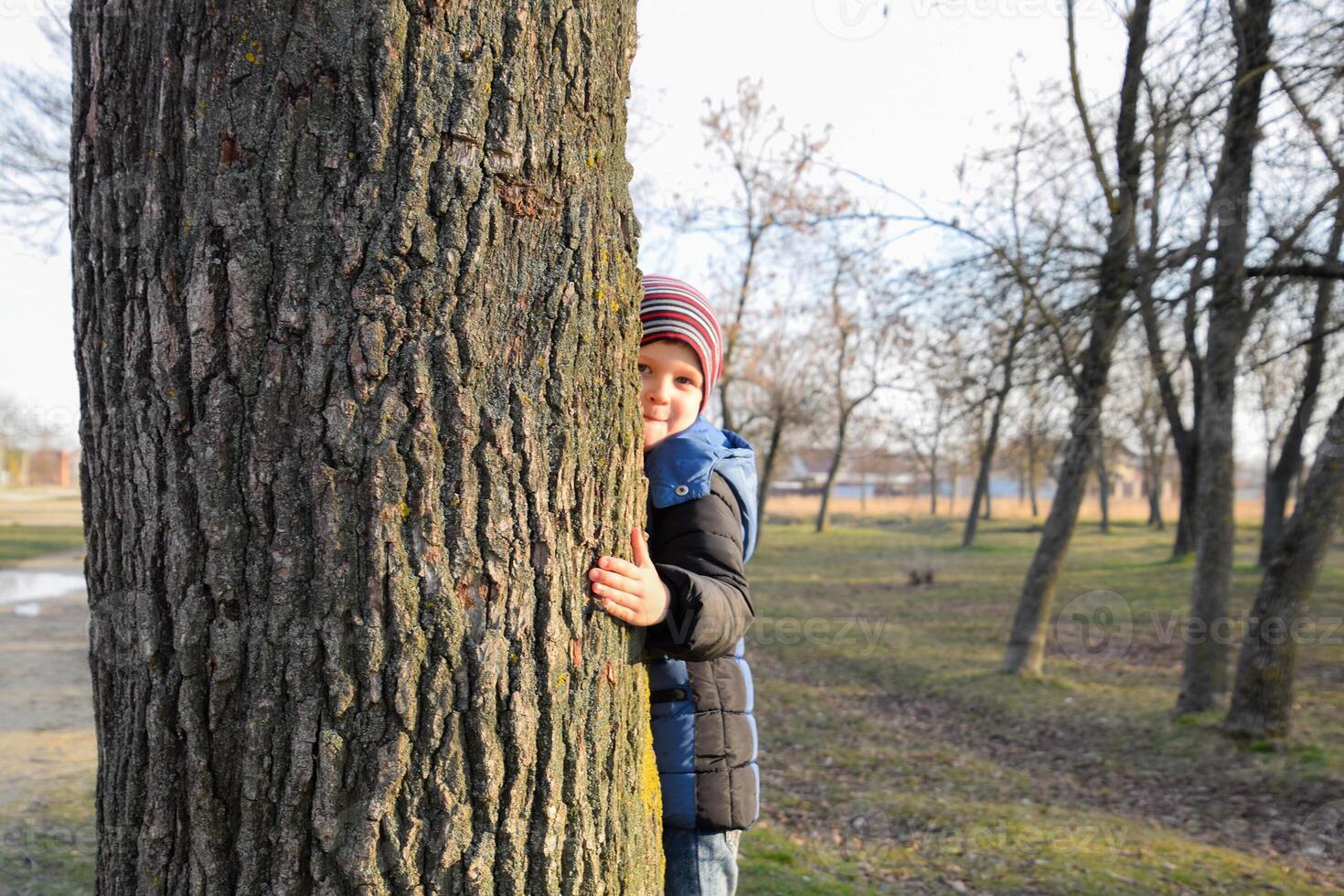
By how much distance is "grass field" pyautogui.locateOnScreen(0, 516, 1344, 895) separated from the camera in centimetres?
473

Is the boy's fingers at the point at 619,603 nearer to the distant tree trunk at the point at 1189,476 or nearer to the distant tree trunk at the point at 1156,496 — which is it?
the distant tree trunk at the point at 1189,476

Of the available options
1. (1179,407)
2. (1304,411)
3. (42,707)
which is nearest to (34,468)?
(42,707)

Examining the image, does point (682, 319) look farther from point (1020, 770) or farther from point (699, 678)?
point (1020, 770)

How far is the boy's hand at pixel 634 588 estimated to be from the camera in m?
1.70

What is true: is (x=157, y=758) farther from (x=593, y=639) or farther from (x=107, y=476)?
(x=593, y=639)

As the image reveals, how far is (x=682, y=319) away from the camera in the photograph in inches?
88.4

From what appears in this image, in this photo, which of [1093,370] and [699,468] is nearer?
[699,468]

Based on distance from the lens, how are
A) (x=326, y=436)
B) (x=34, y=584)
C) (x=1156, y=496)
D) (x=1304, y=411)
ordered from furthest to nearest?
(x=1156, y=496)
(x=34, y=584)
(x=1304, y=411)
(x=326, y=436)

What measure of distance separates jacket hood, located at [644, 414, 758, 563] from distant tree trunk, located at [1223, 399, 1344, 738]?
6286 millimetres

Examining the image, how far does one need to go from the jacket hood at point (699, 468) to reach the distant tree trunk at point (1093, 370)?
20.8 feet

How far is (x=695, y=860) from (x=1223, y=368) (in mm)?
7491

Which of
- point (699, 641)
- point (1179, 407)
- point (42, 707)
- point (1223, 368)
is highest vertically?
point (1179, 407)

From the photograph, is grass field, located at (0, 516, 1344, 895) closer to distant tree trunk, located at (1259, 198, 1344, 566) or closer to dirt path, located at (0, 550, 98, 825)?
dirt path, located at (0, 550, 98, 825)

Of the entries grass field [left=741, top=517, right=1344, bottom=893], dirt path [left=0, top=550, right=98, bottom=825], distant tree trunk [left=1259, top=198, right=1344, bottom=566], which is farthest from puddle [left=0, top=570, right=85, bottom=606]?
distant tree trunk [left=1259, top=198, right=1344, bottom=566]
